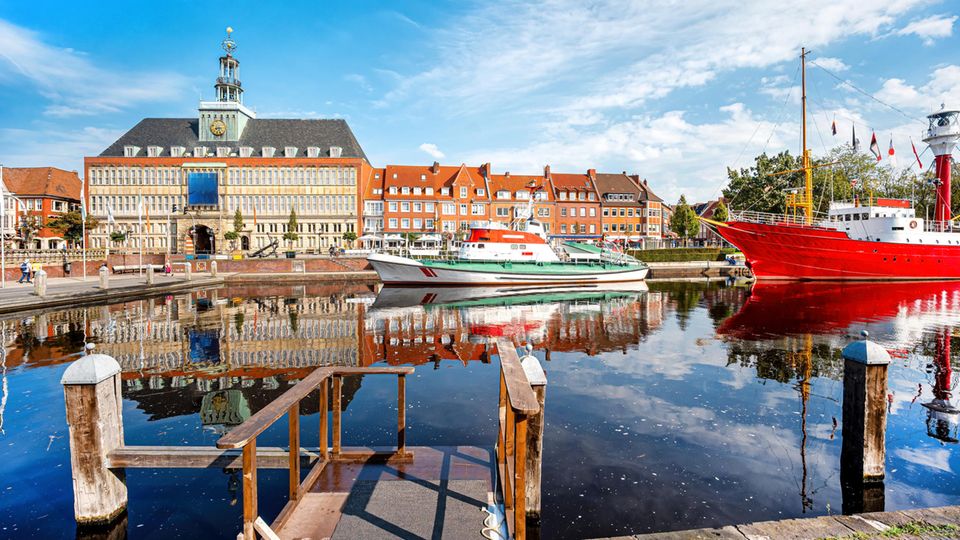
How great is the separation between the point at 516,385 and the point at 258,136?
72510 millimetres

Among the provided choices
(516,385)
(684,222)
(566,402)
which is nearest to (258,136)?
(684,222)

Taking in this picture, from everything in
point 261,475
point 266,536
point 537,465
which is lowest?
point 261,475

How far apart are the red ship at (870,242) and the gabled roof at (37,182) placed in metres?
86.5

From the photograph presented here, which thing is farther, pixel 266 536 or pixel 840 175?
pixel 840 175

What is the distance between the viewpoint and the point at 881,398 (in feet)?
19.6

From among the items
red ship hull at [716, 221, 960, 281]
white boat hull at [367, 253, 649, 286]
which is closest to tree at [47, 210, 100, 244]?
white boat hull at [367, 253, 649, 286]

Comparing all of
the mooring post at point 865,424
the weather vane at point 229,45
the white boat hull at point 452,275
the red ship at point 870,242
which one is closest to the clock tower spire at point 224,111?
the weather vane at point 229,45

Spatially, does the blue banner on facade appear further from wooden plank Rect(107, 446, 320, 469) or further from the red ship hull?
wooden plank Rect(107, 446, 320, 469)

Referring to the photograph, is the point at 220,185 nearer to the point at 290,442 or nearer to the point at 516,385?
the point at 290,442

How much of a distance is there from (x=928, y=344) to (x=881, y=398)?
42.6 feet

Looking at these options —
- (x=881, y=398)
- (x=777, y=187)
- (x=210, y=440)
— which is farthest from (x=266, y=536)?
(x=777, y=187)

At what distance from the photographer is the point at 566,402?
9.66 metres

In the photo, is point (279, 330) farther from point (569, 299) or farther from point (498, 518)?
point (569, 299)

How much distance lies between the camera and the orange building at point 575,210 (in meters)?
70.9
